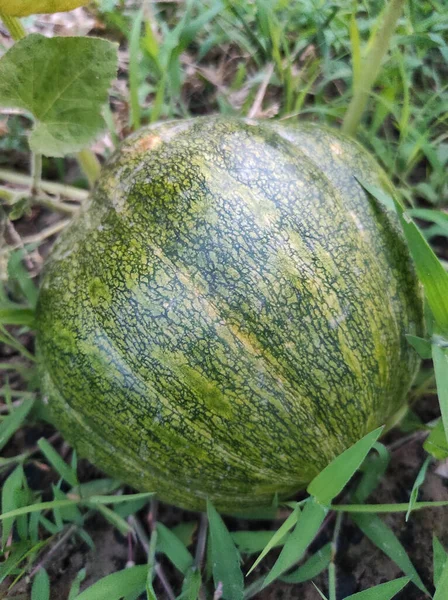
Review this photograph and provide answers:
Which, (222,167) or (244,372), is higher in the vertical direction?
(222,167)

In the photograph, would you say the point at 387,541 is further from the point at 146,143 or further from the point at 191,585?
the point at 146,143

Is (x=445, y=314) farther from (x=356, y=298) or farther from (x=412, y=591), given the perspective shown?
(x=412, y=591)

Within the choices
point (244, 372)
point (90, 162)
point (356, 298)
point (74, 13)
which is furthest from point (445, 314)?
point (74, 13)

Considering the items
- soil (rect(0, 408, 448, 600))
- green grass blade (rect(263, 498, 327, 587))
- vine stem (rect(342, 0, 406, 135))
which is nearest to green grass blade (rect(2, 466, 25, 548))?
soil (rect(0, 408, 448, 600))

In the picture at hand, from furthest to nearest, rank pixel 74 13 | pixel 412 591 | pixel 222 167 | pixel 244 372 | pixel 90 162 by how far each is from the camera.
A: pixel 74 13 < pixel 90 162 < pixel 412 591 < pixel 222 167 < pixel 244 372

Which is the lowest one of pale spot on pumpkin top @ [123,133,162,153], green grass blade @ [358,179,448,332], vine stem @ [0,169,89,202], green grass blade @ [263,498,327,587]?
green grass blade @ [263,498,327,587]

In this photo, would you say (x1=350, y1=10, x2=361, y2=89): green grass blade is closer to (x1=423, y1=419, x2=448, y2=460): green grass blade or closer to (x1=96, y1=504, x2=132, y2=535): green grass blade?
(x1=423, y1=419, x2=448, y2=460): green grass blade
